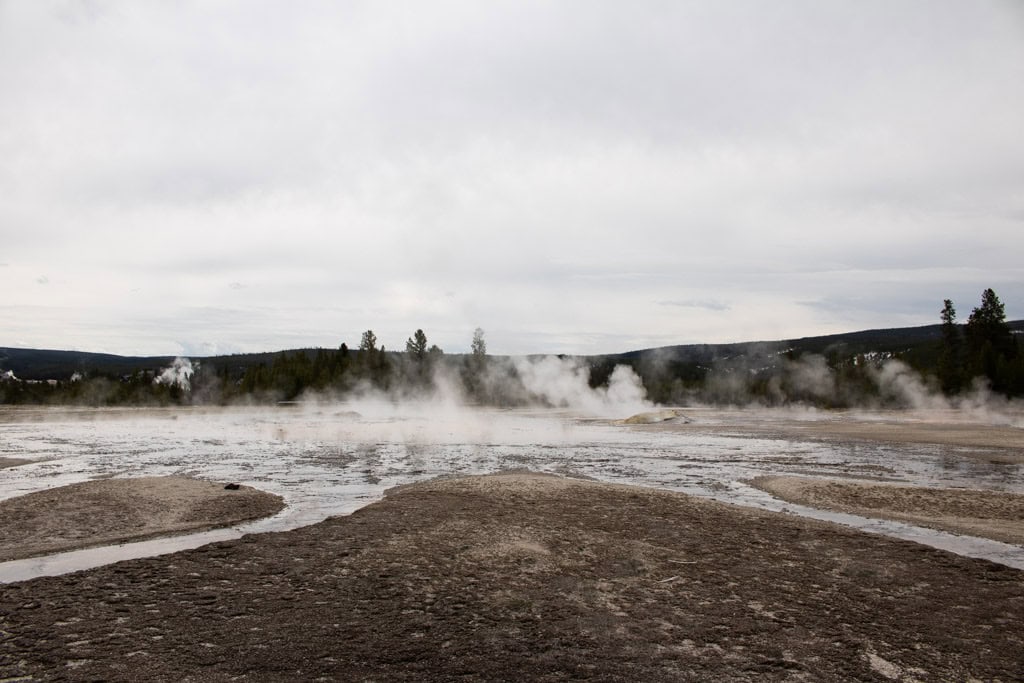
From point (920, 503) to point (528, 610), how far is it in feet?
47.6

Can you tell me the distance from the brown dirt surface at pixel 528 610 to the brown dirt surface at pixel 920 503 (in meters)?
3.31

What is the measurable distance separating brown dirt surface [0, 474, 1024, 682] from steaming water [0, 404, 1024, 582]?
75.0 inches

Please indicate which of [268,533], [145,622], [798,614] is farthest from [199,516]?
[798,614]

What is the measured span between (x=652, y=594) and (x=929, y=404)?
332 feet

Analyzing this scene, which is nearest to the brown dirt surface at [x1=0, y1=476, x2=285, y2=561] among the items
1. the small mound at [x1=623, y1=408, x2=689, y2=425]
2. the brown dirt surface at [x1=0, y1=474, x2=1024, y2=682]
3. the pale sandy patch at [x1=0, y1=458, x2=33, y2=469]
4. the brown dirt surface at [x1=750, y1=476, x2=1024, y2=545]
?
the brown dirt surface at [x1=0, y1=474, x2=1024, y2=682]

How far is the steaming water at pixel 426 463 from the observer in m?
15.9

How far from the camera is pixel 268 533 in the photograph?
14.3 metres

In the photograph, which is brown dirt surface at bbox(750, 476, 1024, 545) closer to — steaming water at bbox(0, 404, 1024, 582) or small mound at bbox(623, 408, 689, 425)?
A: steaming water at bbox(0, 404, 1024, 582)

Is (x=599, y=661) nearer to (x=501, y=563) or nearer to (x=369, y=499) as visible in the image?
(x=501, y=563)

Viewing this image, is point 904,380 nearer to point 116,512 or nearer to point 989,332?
point 989,332

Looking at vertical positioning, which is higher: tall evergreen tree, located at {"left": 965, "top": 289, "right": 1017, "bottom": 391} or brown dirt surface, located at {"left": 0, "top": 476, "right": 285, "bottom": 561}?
tall evergreen tree, located at {"left": 965, "top": 289, "right": 1017, "bottom": 391}

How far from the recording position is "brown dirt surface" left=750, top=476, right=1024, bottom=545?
52.2ft

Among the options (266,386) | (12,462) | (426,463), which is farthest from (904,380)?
(12,462)

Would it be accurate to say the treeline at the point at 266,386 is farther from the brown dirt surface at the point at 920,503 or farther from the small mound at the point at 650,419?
the brown dirt surface at the point at 920,503
